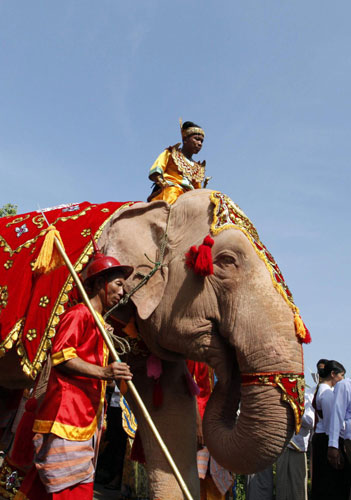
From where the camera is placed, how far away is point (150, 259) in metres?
4.11

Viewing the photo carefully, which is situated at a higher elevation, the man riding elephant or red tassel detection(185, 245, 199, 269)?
red tassel detection(185, 245, 199, 269)

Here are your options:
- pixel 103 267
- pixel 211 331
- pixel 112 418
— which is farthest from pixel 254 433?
pixel 112 418

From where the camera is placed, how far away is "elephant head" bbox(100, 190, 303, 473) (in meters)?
3.35

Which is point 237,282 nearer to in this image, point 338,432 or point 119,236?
point 119,236

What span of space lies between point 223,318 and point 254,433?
71 centimetres

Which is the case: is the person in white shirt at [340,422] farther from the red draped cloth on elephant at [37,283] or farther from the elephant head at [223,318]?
the red draped cloth on elephant at [37,283]

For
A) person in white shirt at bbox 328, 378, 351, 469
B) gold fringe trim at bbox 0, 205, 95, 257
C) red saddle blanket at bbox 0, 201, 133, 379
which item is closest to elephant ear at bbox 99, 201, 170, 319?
red saddle blanket at bbox 0, 201, 133, 379

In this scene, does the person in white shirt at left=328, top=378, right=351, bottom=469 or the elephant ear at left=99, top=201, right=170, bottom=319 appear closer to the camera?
the elephant ear at left=99, top=201, right=170, bottom=319

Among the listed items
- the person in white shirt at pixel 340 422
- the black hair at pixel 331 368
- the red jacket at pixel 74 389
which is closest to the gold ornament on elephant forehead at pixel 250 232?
the red jacket at pixel 74 389

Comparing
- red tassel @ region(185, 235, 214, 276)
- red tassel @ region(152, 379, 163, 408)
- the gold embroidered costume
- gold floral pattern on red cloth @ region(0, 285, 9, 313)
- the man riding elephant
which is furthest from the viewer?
the gold embroidered costume

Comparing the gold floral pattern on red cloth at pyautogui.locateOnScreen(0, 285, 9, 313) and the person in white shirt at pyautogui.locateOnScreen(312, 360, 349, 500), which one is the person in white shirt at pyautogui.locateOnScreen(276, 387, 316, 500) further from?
the gold floral pattern on red cloth at pyautogui.locateOnScreen(0, 285, 9, 313)

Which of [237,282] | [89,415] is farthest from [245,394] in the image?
[89,415]

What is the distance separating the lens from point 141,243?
4.20 m

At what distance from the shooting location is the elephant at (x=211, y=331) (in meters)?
3.36
